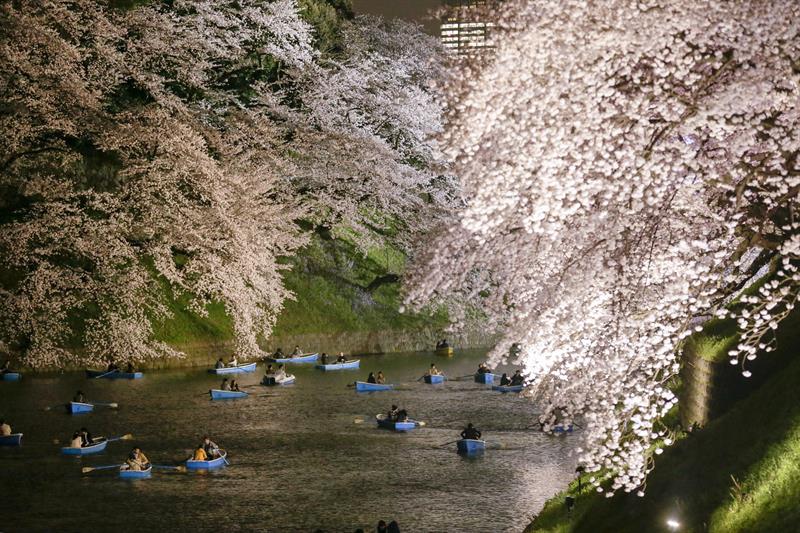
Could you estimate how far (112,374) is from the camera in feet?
124

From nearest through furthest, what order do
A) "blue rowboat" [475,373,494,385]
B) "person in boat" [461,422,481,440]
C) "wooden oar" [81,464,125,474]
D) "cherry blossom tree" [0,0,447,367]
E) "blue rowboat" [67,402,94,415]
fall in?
"wooden oar" [81,464,125,474] → "person in boat" [461,422,481,440] → "cherry blossom tree" [0,0,447,367] → "blue rowboat" [67,402,94,415] → "blue rowboat" [475,373,494,385]

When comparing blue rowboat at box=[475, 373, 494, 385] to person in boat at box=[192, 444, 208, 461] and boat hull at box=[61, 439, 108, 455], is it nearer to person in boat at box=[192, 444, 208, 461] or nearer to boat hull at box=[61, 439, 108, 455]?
person in boat at box=[192, 444, 208, 461]

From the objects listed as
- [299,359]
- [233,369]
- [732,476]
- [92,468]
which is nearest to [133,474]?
[92,468]

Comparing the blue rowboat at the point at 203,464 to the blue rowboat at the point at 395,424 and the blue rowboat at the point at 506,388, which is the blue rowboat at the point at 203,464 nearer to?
the blue rowboat at the point at 395,424

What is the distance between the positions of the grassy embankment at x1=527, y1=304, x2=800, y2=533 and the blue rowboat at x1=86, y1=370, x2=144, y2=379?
85.1 feet

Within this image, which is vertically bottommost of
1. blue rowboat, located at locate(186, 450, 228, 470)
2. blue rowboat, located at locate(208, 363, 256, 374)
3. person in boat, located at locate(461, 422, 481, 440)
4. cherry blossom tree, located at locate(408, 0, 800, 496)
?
blue rowboat, located at locate(186, 450, 228, 470)

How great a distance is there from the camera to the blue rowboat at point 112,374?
122 ft

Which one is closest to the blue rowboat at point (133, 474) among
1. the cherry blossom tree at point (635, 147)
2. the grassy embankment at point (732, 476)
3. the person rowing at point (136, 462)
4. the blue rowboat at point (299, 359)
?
the person rowing at point (136, 462)

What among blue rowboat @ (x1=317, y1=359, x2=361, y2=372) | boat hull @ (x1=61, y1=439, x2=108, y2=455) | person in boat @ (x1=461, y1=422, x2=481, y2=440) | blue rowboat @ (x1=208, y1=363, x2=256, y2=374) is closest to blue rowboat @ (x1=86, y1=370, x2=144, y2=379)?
blue rowboat @ (x1=208, y1=363, x2=256, y2=374)

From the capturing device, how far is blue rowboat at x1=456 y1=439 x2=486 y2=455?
2616 centimetres

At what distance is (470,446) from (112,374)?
17926 millimetres

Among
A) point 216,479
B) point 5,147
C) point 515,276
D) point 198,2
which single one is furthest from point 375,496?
point 198,2

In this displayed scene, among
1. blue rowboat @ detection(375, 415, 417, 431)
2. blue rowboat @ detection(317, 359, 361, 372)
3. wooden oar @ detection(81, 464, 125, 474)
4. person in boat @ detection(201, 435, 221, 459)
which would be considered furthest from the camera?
blue rowboat @ detection(317, 359, 361, 372)

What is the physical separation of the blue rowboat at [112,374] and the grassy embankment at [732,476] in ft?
85.1
